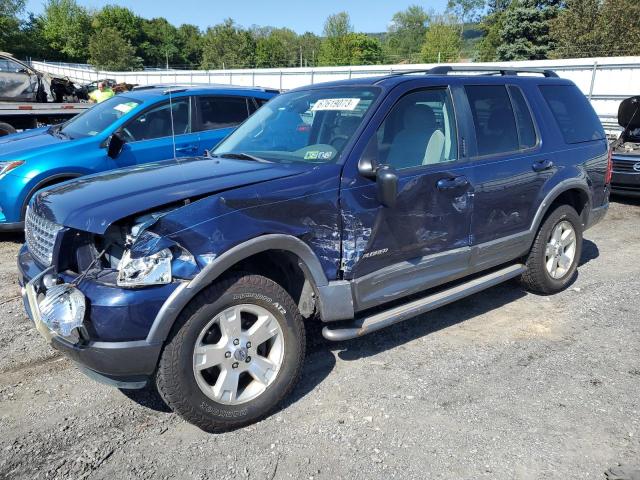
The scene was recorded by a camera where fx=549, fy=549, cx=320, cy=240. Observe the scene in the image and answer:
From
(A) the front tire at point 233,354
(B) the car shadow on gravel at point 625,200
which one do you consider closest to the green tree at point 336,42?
(B) the car shadow on gravel at point 625,200

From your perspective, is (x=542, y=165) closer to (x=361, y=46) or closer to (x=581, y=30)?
(x=581, y=30)

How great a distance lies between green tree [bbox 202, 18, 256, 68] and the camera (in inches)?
2667

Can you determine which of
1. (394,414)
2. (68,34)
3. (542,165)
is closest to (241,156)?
(394,414)

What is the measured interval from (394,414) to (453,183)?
1679mm

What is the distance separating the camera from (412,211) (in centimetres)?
372

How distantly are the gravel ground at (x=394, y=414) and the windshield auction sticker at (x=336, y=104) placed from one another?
1752 millimetres

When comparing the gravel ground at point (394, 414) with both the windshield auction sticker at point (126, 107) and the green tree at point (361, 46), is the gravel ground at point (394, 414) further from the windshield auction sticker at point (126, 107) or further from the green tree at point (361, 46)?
the green tree at point (361, 46)

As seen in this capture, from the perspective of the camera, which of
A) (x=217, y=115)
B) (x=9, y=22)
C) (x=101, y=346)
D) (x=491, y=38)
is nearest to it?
(x=101, y=346)

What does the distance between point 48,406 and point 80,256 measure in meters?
1.04

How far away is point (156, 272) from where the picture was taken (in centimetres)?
273

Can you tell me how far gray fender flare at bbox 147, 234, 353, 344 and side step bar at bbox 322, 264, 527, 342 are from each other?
4.0 inches

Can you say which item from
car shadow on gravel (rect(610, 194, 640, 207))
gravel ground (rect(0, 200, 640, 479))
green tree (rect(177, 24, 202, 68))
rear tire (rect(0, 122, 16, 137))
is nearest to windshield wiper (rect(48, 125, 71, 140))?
rear tire (rect(0, 122, 16, 137))

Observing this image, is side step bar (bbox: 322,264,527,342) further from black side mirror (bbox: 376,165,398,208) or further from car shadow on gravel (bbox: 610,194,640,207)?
car shadow on gravel (bbox: 610,194,640,207)

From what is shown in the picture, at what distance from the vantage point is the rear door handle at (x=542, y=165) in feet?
15.2
